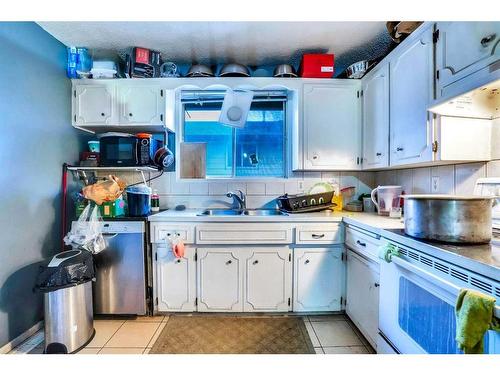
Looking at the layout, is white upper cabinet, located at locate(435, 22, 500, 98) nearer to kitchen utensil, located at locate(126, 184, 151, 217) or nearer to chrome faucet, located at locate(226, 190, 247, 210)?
chrome faucet, located at locate(226, 190, 247, 210)

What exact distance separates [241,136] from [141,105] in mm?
1009

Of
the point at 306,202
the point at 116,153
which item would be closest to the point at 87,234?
the point at 116,153

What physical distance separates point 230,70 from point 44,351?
2465mm

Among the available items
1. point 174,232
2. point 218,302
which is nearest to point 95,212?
point 174,232

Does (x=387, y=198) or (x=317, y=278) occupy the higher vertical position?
(x=387, y=198)

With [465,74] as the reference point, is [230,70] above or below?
above

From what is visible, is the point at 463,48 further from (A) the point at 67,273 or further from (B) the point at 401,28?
(A) the point at 67,273

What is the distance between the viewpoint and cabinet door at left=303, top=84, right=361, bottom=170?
214cm

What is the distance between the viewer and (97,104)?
208cm

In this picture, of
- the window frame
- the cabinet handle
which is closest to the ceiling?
→ the window frame

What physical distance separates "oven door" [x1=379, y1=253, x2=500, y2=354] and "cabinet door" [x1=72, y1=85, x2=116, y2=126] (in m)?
2.43

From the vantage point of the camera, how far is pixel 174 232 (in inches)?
73.5

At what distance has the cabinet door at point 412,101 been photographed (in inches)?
53.4
